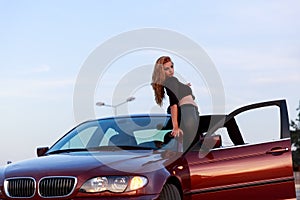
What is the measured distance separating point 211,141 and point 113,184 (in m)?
1.26

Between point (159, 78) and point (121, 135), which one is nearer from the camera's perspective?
point (121, 135)

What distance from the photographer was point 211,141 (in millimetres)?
6770

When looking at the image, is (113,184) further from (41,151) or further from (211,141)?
(41,151)

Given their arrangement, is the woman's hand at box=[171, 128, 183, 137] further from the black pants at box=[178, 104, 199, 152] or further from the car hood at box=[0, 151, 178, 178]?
the car hood at box=[0, 151, 178, 178]

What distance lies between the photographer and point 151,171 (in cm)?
615

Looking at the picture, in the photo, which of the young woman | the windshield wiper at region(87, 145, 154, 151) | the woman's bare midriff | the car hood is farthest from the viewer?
the woman's bare midriff

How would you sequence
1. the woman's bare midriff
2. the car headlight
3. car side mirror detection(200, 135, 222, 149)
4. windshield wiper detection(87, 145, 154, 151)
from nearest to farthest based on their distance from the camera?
1. the car headlight
2. car side mirror detection(200, 135, 222, 149)
3. windshield wiper detection(87, 145, 154, 151)
4. the woman's bare midriff

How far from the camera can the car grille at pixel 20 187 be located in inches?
243

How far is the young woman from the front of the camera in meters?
7.08

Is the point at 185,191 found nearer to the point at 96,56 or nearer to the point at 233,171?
the point at 233,171

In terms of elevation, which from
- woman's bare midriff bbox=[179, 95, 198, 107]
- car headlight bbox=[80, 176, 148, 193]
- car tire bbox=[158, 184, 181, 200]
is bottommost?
car tire bbox=[158, 184, 181, 200]

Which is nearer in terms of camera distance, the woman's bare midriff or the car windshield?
the car windshield

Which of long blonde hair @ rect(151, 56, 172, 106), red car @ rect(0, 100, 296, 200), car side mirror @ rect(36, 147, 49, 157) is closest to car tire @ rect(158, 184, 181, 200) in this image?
red car @ rect(0, 100, 296, 200)

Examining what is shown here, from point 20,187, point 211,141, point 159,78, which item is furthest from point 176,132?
point 20,187
